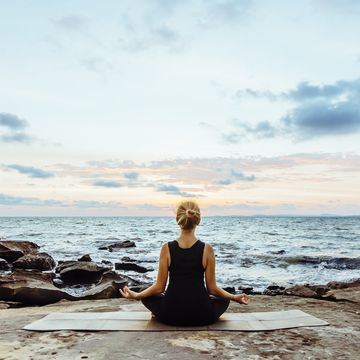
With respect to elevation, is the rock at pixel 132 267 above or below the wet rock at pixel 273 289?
below

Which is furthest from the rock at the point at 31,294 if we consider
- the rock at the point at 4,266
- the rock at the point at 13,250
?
the rock at the point at 13,250

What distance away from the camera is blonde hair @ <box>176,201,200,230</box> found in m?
5.29

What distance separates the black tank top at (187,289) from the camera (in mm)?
5320

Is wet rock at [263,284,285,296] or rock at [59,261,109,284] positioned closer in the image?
wet rock at [263,284,285,296]

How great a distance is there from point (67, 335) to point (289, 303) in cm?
401

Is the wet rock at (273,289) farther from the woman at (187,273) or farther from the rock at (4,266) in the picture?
the rock at (4,266)

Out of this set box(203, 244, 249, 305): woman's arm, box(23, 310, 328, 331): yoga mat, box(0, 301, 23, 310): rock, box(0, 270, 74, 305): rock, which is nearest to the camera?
box(23, 310, 328, 331): yoga mat

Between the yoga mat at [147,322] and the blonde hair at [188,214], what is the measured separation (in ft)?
4.12

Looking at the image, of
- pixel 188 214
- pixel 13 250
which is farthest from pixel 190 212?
pixel 13 250

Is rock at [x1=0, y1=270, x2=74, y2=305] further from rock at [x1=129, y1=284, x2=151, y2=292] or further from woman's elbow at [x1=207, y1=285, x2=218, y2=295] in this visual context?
woman's elbow at [x1=207, y1=285, x2=218, y2=295]

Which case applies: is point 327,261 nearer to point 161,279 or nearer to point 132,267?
point 132,267

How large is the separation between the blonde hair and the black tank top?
0.27m

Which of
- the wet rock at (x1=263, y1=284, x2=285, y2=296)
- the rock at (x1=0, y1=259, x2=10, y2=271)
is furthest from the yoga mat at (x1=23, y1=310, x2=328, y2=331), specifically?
the rock at (x1=0, y1=259, x2=10, y2=271)

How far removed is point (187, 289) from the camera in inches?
210
